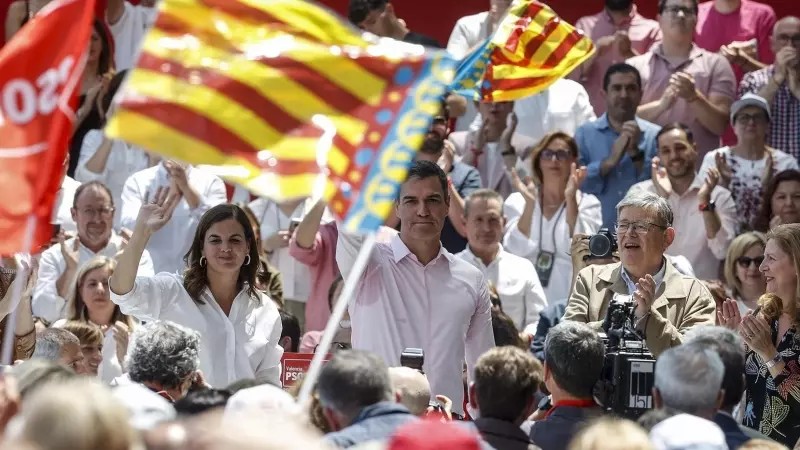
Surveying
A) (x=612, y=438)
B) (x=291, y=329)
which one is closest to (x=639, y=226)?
(x=291, y=329)

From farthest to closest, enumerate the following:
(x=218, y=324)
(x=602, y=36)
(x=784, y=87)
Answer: (x=602, y=36)
(x=784, y=87)
(x=218, y=324)

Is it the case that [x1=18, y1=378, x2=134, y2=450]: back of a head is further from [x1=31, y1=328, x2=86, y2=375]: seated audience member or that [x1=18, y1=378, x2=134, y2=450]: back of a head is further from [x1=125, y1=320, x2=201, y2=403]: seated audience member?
[x1=31, y1=328, x2=86, y2=375]: seated audience member

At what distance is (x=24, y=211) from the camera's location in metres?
5.61

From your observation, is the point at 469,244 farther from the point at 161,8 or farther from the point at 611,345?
the point at 161,8

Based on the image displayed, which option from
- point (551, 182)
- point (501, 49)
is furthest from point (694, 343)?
point (551, 182)

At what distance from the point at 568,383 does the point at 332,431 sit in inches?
39.9

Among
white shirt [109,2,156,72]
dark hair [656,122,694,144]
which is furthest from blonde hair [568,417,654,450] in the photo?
white shirt [109,2,156,72]

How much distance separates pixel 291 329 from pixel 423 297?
2050 mm

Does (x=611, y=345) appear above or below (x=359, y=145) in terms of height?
below

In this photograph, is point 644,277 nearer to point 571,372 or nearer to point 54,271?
point 571,372

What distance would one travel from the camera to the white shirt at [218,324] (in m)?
7.13

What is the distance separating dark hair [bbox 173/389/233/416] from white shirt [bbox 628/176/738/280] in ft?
19.3

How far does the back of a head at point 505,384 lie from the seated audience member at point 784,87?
22.7ft

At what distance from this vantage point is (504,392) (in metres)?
5.43
